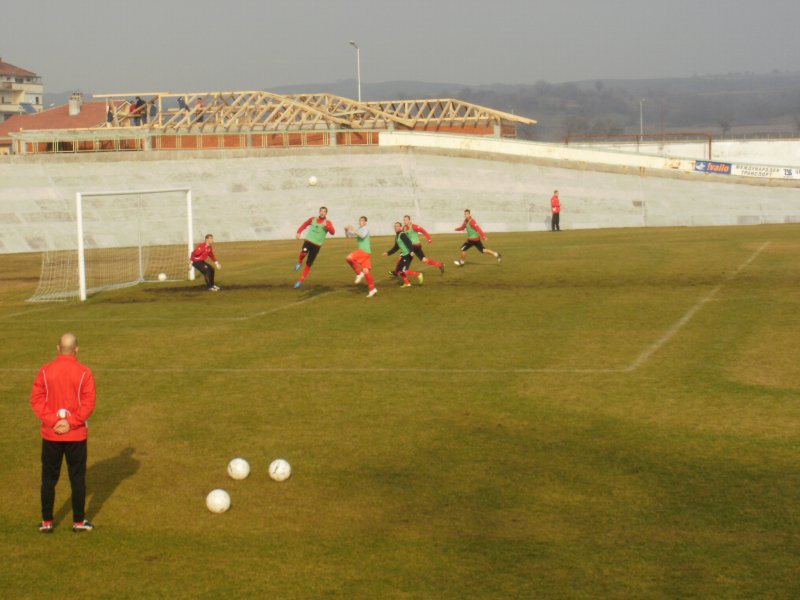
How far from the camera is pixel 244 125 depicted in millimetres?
60344

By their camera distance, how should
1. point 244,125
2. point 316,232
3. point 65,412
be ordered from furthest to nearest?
point 244,125 < point 316,232 < point 65,412

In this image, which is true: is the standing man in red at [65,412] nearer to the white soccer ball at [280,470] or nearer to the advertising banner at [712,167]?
the white soccer ball at [280,470]

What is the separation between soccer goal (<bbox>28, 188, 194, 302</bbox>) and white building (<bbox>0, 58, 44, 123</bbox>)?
4483 inches

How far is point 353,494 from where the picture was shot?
11133 millimetres

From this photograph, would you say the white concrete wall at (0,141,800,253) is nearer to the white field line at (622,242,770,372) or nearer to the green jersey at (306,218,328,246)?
the white field line at (622,242,770,372)

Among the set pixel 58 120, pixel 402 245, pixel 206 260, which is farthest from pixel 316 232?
pixel 58 120

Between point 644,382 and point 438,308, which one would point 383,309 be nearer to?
point 438,308

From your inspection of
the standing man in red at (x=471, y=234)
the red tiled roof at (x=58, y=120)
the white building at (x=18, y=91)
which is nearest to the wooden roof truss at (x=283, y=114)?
the standing man in red at (x=471, y=234)

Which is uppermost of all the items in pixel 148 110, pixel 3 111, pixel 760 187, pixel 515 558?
pixel 3 111

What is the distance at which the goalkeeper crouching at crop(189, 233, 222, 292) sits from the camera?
92.3ft

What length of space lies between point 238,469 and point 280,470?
1.61 feet

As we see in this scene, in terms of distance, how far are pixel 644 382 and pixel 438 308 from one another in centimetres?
850

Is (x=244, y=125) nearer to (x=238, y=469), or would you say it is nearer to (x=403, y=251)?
(x=403, y=251)

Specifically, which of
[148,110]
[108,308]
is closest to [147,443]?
[108,308]
